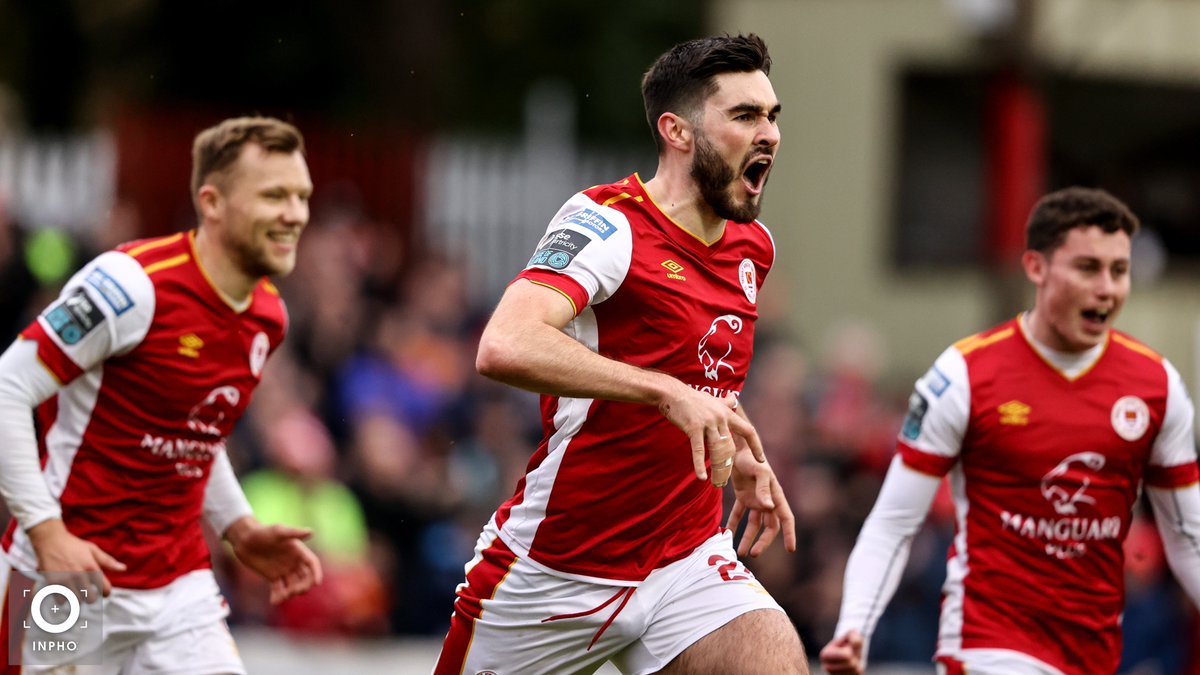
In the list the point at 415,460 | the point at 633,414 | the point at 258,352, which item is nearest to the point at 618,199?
the point at 633,414

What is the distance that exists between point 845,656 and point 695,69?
243 centimetres

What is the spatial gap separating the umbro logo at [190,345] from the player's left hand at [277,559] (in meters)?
0.83

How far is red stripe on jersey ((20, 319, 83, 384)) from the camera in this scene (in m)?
6.61

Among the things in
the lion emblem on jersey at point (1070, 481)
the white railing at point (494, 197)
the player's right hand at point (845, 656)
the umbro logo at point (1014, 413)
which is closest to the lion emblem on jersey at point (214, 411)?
the player's right hand at point (845, 656)

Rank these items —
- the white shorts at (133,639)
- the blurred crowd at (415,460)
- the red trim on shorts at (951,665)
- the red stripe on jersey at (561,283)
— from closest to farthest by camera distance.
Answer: the red stripe on jersey at (561,283), the white shorts at (133,639), the red trim on shorts at (951,665), the blurred crowd at (415,460)

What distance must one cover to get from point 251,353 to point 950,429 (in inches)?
112

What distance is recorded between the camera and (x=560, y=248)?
5.74m

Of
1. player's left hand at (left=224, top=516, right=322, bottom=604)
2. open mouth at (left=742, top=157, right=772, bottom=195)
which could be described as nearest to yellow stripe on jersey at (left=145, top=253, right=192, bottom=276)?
player's left hand at (left=224, top=516, right=322, bottom=604)

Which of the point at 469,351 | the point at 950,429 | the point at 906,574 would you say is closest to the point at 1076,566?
the point at 950,429

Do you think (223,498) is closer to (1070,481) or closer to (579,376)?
(579,376)

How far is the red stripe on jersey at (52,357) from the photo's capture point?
6.61 m

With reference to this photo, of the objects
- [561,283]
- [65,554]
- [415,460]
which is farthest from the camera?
[415,460]

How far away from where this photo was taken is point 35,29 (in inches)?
1037
